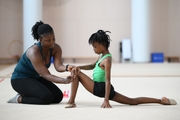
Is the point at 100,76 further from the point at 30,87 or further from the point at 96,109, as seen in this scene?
the point at 30,87

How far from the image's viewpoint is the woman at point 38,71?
4.59 metres

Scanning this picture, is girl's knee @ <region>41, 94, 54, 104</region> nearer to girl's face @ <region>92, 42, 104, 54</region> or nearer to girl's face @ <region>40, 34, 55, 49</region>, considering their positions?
girl's face @ <region>40, 34, 55, 49</region>

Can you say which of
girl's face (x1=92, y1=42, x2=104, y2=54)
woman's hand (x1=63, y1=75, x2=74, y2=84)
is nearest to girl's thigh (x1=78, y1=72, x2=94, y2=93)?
woman's hand (x1=63, y1=75, x2=74, y2=84)

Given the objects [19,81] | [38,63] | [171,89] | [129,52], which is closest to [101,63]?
[38,63]

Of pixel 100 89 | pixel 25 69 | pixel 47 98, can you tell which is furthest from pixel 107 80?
pixel 25 69

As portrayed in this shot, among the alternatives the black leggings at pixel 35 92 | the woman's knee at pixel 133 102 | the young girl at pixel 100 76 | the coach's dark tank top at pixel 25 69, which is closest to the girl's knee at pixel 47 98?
the black leggings at pixel 35 92

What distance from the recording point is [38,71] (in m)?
4.60

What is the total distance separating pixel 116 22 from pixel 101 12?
21.5 inches

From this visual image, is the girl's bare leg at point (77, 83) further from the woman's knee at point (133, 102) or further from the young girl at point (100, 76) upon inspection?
the woman's knee at point (133, 102)

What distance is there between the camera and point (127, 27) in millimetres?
11883

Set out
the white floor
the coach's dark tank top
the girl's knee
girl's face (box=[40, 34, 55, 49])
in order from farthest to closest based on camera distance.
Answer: the coach's dark tank top → the girl's knee → girl's face (box=[40, 34, 55, 49]) → the white floor

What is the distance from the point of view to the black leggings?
15.4ft

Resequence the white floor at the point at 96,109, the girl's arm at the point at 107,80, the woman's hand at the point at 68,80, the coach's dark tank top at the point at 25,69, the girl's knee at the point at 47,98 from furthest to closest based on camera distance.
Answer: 1. the coach's dark tank top at the point at 25,69
2. the girl's knee at the point at 47,98
3. the woman's hand at the point at 68,80
4. the girl's arm at the point at 107,80
5. the white floor at the point at 96,109

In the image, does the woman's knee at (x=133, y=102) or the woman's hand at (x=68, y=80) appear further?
the woman's knee at (x=133, y=102)
